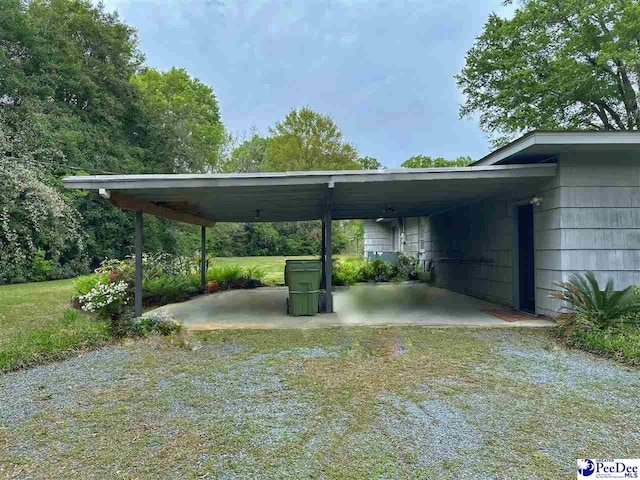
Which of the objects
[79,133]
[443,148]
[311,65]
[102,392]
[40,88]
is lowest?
[102,392]

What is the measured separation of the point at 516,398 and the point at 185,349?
11.4ft

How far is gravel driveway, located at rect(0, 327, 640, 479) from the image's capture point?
2.30m

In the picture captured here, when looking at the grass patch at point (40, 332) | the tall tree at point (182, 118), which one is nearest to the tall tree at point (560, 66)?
the tall tree at point (182, 118)

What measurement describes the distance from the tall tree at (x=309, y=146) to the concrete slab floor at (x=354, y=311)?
1993 centimetres

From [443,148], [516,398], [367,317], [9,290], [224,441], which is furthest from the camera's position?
[443,148]

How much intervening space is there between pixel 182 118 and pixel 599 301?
18.2 m

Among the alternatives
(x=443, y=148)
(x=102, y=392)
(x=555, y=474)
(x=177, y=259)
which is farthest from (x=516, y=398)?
(x=443, y=148)

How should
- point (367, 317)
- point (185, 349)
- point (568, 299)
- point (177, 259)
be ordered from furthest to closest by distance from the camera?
1. point (177, 259)
2. point (367, 317)
3. point (568, 299)
4. point (185, 349)

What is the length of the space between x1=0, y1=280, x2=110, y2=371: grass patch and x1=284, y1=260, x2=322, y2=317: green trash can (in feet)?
9.11

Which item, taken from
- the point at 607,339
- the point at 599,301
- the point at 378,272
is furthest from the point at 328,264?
the point at 378,272

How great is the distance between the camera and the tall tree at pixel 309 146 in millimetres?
29297

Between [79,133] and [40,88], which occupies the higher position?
[40,88]

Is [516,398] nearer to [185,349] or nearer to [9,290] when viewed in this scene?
[185,349]

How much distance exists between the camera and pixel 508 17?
16.9 metres
